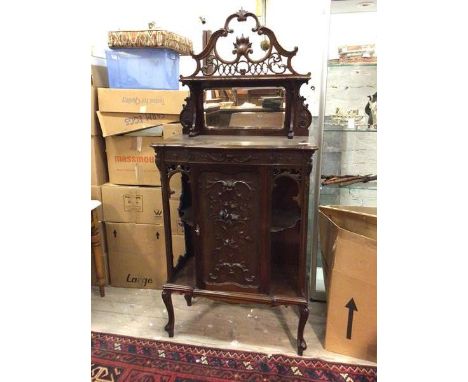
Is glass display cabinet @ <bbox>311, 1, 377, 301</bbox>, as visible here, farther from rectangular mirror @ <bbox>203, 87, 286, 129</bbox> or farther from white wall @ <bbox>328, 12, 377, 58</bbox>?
rectangular mirror @ <bbox>203, 87, 286, 129</bbox>

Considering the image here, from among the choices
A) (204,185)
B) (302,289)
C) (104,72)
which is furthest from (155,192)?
(302,289)

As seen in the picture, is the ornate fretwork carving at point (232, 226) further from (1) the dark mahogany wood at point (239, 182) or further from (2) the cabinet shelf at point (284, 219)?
(2) the cabinet shelf at point (284, 219)

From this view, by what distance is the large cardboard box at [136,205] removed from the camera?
196 cm

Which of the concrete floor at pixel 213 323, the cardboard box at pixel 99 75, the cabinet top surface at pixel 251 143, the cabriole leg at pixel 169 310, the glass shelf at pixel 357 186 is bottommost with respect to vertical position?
the concrete floor at pixel 213 323

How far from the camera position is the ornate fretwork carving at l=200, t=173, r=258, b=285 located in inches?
55.9

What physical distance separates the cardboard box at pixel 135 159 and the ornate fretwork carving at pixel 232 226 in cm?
50

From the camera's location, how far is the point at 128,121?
1.88m

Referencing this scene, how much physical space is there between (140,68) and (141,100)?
0.18 meters

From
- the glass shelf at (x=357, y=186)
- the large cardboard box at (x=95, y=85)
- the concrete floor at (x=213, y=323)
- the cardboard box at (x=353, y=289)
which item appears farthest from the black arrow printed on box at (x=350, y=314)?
the large cardboard box at (x=95, y=85)

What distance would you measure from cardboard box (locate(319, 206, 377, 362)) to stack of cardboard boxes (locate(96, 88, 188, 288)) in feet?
2.85

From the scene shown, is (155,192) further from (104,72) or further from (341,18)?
(341,18)

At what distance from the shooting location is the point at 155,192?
6.41 ft

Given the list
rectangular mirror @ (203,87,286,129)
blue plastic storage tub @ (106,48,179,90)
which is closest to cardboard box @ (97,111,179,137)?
blue plastic storage tub @ (106,48,179,90)

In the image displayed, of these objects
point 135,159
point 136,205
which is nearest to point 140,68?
point 135,159
